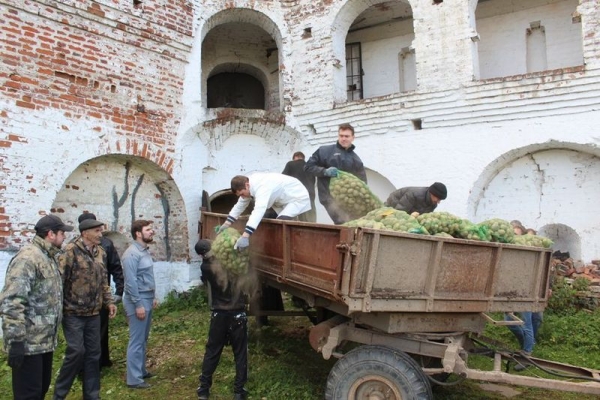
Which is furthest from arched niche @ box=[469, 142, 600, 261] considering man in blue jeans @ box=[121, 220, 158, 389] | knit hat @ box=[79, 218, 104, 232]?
knit hat @ box=[79, 218, 104, 232]

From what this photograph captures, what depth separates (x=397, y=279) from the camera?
12.1ft

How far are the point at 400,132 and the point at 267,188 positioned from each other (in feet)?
17.0

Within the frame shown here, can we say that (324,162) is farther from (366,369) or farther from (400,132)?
(400,132)

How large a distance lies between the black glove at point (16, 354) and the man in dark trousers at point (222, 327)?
5.18 ft

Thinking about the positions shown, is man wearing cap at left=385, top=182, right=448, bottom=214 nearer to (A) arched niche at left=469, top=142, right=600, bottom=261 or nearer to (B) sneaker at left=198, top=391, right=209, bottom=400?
(B) sneaker at left=198, top=391, right=209, bottom=400

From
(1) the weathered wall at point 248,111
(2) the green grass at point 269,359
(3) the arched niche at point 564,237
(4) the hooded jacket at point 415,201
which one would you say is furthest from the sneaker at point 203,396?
(3) the arched niche at point 564,237

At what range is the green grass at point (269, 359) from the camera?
4.76 meters

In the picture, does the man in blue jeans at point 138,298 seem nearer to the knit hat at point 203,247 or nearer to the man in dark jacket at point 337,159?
the knit hat at point 203,247

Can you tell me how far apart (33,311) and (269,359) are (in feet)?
9.14

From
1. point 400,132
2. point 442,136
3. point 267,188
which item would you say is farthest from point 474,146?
point 267,188

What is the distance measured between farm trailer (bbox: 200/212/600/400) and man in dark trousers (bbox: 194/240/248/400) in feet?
1.91

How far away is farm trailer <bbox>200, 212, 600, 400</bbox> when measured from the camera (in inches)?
142

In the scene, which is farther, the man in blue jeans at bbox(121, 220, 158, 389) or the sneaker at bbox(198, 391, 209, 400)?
the man in blue jeans at bbox(121, 220, 158, 389)

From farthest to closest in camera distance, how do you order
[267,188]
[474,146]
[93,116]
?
[474,146] < [93,116] < [267,188]
